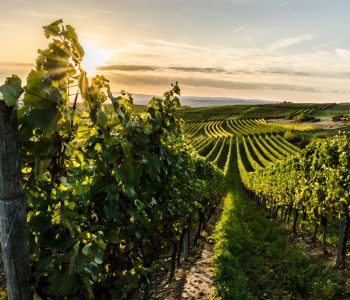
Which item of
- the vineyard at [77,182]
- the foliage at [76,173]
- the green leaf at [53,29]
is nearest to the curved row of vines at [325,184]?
the vineyard at [77,182]

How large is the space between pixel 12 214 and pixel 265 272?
9602 millimetres

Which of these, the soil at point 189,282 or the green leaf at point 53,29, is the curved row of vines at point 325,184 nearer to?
the soil at point 189,282

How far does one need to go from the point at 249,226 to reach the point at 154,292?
9.19 m

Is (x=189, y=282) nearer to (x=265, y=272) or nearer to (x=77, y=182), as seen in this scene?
(x=265, y=272)

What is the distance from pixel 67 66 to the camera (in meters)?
2.12

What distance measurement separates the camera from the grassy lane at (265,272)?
8.67 metres

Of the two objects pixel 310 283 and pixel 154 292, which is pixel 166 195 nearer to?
pixel 154 292

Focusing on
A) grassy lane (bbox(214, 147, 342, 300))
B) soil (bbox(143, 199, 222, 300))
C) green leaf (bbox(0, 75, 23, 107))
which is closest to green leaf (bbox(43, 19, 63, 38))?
green leaf (bbox(0, 75, 23, 107))

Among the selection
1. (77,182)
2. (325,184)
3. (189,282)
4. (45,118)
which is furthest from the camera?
(325,184)

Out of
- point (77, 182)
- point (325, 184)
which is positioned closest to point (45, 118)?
point (77, 182)

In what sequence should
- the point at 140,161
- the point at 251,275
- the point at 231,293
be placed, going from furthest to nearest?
the point at 251,275 → the point at 231,293 → the point at 140,161

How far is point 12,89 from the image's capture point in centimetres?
176

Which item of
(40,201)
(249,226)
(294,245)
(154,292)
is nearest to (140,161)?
(40,201)

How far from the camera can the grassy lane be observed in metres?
8.67
